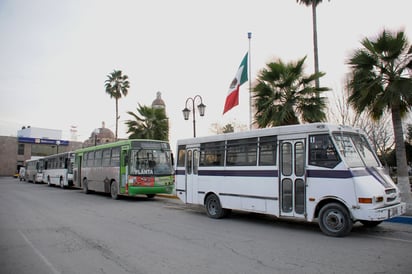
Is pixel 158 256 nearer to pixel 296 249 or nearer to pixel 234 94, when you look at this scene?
pixel 296 249

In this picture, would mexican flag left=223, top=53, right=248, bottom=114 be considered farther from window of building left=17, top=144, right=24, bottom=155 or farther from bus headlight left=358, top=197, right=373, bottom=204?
window of building left=17, top=144, right=24, bottom=155

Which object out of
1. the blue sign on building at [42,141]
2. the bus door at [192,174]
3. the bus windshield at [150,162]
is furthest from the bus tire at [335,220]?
the blue sign on building at [42,141]

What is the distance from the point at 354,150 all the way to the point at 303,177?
1.46 meters

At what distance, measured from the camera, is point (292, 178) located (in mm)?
9258

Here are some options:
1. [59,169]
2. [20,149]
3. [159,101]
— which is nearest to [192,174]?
[59,169]

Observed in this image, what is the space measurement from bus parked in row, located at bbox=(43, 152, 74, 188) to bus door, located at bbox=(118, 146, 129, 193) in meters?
11.3

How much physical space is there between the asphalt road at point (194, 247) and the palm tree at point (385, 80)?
423 centimetres

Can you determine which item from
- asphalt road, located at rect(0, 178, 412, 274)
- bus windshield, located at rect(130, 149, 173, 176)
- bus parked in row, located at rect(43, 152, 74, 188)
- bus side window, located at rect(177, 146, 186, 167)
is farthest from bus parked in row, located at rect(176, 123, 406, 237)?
bus parked in row, located at rect(43, 152, 74, 188)

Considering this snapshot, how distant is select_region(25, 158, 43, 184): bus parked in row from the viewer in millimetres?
38997

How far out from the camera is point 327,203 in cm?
855

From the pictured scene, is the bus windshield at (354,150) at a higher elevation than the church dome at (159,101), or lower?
lower

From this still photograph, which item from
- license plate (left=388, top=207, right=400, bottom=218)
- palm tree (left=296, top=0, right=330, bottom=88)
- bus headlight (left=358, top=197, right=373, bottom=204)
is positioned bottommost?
license plate (left=388, top=207, right=400, bottom=218)

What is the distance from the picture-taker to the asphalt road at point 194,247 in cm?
587

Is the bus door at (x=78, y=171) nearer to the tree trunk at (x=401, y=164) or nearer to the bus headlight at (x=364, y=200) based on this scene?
the tree trunk at (x=401, y=164)
